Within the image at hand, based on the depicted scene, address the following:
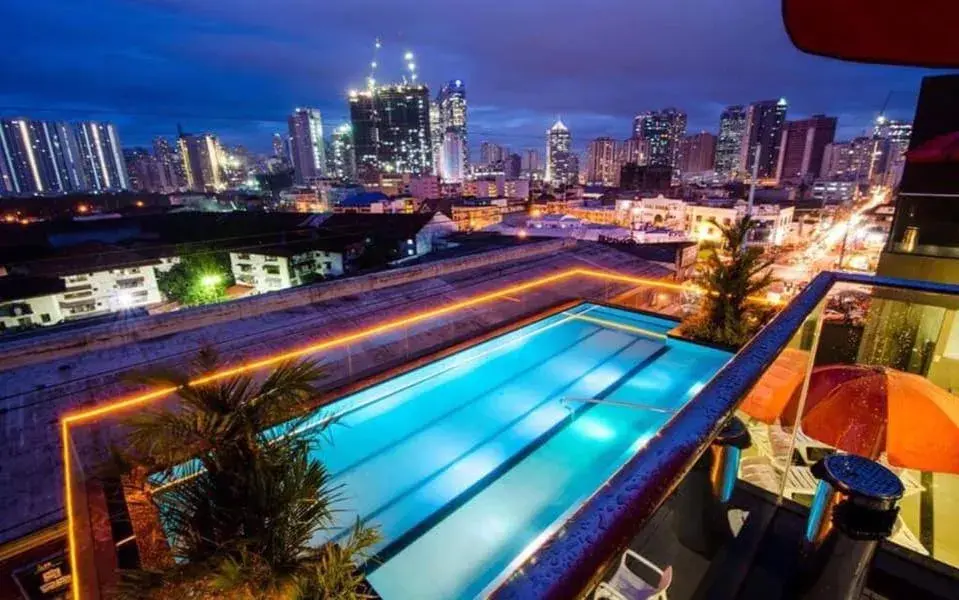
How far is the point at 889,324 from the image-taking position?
25.3ft

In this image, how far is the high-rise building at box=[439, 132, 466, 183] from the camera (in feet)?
374

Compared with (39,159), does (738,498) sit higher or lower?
lower

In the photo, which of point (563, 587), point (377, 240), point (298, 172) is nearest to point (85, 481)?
point (563, 587)

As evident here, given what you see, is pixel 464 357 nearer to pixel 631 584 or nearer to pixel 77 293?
pixel 631 584

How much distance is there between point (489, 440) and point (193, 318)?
516 cm

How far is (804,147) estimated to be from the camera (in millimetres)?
83562

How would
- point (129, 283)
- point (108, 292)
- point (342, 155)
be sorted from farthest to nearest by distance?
point (342, 155)
point (129, 283)
point (108, 292)

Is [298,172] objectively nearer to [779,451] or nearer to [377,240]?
[377,240]

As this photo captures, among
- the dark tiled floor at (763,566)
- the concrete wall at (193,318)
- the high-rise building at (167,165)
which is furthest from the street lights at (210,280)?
the high-rise building at (167,165)

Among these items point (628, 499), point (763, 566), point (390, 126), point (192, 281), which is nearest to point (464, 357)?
point (763, 566)

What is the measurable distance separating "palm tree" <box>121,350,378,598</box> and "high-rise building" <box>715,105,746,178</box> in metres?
126

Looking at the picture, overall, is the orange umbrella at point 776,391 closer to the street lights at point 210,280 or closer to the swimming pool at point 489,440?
the swimming pool at point 489,440

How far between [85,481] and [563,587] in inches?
175

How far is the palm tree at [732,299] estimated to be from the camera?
23.9 feet
